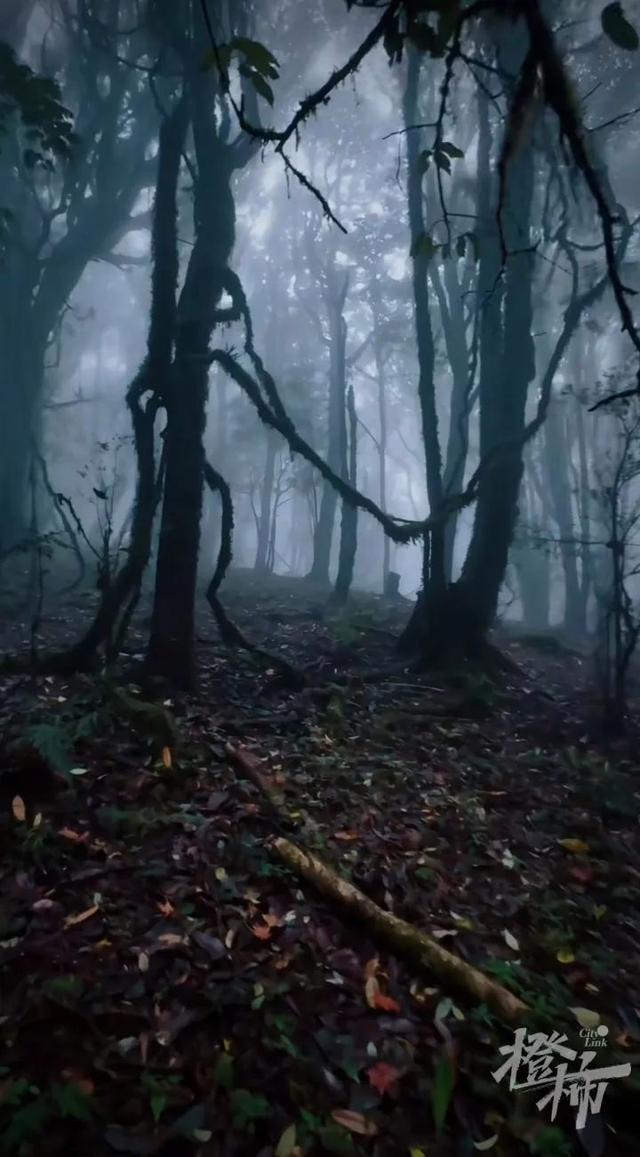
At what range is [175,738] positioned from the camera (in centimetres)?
546

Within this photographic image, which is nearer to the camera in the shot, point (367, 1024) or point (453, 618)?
point (367, 1024)

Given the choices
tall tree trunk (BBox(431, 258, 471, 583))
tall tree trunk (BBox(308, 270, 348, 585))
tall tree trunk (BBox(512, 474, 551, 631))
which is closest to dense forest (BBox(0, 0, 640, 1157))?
tall tree trunk (BBox(431, 258, 471, 583))

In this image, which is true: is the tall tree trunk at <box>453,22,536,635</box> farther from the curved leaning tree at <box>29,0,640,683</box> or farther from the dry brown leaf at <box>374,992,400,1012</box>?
the dry brown leaf at <box>374,992,400,1012</box>

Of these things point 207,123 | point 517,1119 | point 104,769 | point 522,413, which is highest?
point 207,123

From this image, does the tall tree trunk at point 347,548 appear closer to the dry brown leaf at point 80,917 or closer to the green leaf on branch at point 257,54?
the dry brown leaf at point 80,917

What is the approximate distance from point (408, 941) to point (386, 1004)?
0.41 metres

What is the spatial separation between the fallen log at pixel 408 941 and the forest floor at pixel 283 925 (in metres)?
0.07

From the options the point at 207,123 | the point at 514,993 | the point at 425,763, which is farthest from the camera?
the point at 207,123

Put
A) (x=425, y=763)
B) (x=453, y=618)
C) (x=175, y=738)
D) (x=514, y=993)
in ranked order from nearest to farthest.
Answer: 1. (x=514, y=993)
2. (x=175, y=738)
3. (x=425, y=763)
4. (x=453, y=618)

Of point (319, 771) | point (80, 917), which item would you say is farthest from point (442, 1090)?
point (319, 771)

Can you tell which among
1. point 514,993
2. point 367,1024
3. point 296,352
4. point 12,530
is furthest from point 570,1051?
point 296,352

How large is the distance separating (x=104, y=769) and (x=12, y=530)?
15.0m

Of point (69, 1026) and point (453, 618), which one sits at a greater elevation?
point (453, 618)

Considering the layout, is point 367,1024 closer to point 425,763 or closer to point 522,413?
point 425,763
